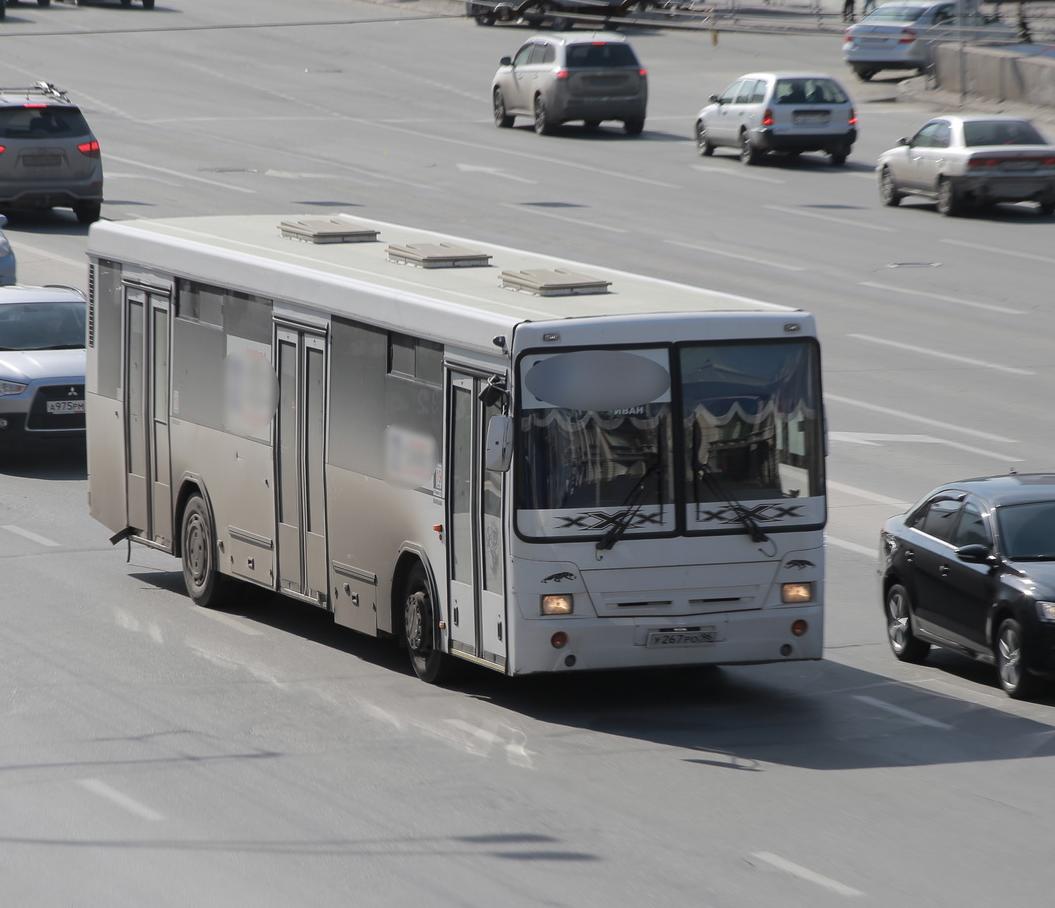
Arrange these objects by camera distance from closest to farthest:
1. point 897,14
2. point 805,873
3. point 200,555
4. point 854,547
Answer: point 805,873 < point 200,555 < point 854,547 < point 897,14

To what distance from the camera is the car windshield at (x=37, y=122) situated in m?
35.8

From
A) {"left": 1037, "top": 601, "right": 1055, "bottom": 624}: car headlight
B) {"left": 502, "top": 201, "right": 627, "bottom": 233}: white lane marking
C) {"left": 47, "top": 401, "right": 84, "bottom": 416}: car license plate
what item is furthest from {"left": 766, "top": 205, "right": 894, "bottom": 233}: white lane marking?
{"left": 1037, "top": 601, "right": 1055, "bottom": 624}: car headlight

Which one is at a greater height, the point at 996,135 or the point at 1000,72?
the point at 1000,72

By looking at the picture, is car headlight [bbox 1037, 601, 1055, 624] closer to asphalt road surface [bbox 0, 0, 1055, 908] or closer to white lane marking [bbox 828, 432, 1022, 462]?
asphalt road surface [bbox 0, 0, 1055, 908]

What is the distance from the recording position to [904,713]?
40.8 feet

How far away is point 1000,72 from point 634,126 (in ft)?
27.3

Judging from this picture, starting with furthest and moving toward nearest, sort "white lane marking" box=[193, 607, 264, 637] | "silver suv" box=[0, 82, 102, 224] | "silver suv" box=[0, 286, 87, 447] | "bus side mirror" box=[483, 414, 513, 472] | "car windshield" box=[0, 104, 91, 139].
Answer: "car windshield" box=[0, 104, 91, 139] < "silver suv" box=[0, 82, 102, 224] < "silver suv" box=[0, 286, 87, 447] < "white lane marking" box=[193, 607, 264, 637] < "bus side mirror" box=[483, 414, 513, 472]

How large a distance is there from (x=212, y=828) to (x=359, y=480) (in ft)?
13.1

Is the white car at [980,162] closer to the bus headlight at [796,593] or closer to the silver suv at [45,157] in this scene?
the silver suv at [45,157]

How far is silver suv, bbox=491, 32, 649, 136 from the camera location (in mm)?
46906

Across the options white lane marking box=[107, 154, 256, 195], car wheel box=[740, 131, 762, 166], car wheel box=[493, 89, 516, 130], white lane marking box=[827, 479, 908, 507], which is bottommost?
white lane marking box=[827, 479, 908, 507]

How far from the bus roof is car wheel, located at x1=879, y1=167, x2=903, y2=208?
22.5 metres

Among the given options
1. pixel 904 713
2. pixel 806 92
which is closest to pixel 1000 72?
pixel 806 92

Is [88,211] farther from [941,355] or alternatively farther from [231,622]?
[231,622]
